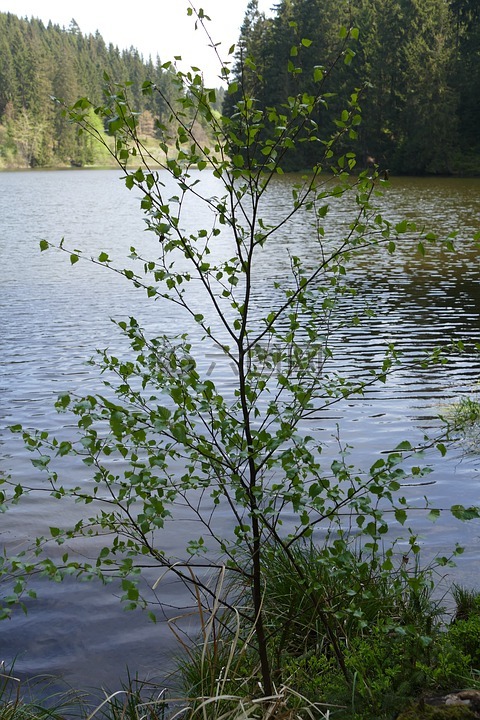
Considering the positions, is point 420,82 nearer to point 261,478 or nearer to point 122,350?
point 122,350

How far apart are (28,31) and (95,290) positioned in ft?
637

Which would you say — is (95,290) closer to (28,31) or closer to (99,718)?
(99,718)

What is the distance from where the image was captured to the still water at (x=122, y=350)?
507 cm

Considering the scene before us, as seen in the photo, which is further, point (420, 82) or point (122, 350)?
point (420, 82)

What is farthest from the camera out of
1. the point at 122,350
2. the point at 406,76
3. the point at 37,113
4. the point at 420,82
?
the point at 37,113

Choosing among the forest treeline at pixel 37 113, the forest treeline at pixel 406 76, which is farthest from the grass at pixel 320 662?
the forest treeline at pixel 37 113

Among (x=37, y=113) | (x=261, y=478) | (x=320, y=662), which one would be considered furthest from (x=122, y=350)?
(x=37, y=113)

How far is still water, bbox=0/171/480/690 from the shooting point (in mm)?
5070

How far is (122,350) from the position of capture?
514 inches

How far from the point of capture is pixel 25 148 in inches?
5089

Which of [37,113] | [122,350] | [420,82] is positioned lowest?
[122,350]

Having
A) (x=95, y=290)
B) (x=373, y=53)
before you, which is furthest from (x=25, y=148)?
(x=95, y=290)

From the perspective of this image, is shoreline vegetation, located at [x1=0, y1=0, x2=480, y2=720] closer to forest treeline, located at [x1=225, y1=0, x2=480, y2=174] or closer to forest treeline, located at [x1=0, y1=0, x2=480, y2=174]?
forest treeline, located at [x1=0, y1=0, x2=480, y2=174]

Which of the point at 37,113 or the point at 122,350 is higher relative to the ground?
the point at 37,113
